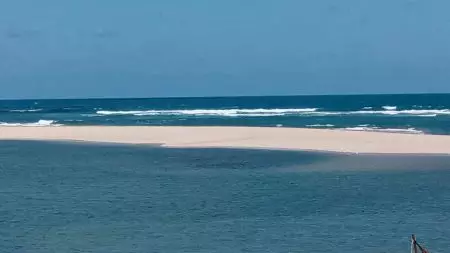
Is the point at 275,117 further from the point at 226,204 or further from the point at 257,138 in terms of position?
the point at 226,204

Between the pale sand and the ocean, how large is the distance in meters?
3.48

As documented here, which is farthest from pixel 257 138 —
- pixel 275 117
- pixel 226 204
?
pixel 275 117

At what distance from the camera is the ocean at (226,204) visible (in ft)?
47.1

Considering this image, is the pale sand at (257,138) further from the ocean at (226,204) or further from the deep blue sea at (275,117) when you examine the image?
the deep blue sea at (275,117)

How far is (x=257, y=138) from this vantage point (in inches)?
1526

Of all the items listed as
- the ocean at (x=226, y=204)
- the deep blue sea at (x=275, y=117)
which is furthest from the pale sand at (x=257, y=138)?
the deep blue sea at (x=275, y=117)

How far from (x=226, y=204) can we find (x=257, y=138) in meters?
20.7

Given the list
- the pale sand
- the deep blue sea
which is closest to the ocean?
the pale sand

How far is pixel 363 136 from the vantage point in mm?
38094

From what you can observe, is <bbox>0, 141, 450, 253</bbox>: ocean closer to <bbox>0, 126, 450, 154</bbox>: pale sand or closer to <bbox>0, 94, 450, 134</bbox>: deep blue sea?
<bbox>0, 126, 450, 154</bbox>: pale sand

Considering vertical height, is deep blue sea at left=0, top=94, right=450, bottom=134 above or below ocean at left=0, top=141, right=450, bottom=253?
above

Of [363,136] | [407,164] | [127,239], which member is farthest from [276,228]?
[363,136]

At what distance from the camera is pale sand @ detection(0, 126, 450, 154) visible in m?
32.1

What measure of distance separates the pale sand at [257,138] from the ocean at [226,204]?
11.4 feet
